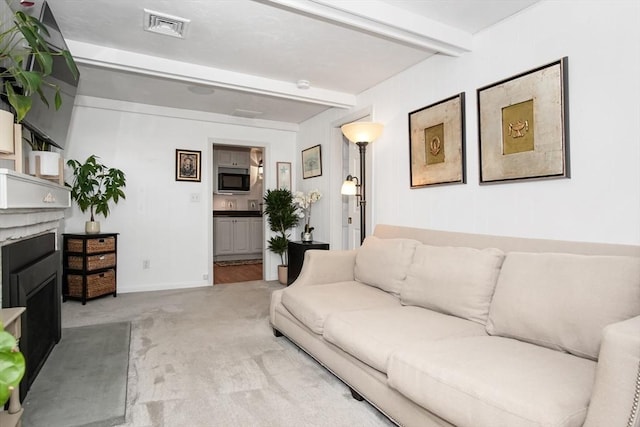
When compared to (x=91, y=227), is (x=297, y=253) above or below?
below

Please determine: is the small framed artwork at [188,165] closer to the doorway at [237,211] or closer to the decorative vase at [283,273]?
the decorative vase at [283,273]

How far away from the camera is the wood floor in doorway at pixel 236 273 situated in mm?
5336

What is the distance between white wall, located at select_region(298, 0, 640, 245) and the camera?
5.92 feet

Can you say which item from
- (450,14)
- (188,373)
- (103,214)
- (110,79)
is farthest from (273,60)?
(103,214)

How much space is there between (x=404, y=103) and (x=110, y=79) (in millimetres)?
2872

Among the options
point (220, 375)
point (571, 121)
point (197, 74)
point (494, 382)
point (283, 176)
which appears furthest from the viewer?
point (283, 176)

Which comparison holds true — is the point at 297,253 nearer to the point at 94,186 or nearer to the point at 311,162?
the point at 311,162

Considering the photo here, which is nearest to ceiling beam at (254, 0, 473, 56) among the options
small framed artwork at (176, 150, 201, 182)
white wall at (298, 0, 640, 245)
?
white wall at (298, 0, 640, 245)

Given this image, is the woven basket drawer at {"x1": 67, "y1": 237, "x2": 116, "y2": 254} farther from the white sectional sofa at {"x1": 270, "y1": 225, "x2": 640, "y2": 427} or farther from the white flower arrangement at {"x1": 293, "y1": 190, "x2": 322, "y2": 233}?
the white sectional sofa at {"x1": 270, "y1": 225, "x2": 640, "y2": 427}

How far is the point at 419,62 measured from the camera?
3.11 m

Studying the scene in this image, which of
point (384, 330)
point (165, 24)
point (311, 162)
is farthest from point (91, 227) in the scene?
→ point (384, 330)

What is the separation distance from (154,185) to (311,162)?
2.05 meters

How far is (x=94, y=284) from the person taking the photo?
3.98 m

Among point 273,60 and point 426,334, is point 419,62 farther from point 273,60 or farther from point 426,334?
point 426,334
